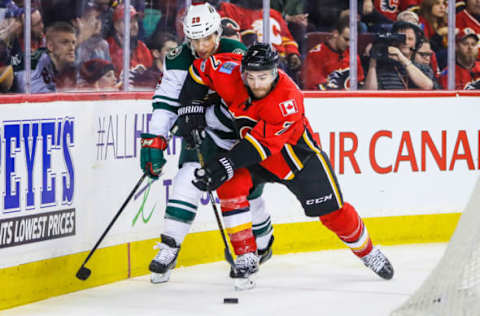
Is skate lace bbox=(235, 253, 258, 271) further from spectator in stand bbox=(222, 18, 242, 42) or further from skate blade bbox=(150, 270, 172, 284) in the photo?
spectator in stand bbox=(222, 18, 242, 42)

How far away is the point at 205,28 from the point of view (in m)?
4.40

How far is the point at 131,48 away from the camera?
5320mm

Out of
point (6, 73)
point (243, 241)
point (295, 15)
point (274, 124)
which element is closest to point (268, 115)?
point (274, 124)

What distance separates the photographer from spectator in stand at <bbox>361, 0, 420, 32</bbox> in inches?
241

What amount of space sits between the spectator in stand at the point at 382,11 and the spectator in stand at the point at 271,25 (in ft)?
1.56

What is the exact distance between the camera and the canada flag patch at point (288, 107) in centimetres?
420

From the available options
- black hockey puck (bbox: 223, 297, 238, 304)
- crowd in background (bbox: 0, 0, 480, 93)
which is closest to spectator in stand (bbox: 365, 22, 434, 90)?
crowd in background (bbox: 0, 0, 480, 93)

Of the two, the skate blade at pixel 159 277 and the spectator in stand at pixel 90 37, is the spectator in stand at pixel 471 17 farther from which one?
the skate blade at pixel 159 277

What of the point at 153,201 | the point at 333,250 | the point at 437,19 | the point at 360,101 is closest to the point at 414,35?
the point at 437,19

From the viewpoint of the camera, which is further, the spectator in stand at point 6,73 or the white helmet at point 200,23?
the spectator in stand at point 6,73

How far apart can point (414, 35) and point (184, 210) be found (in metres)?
2.43

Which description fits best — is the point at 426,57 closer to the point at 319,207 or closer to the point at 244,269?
the point at 319,207

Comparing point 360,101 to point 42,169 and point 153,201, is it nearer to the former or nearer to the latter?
point 153,201

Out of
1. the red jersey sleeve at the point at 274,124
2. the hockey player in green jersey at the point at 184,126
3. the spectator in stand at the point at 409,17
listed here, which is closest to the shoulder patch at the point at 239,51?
the hockey player in green jersey at the point at 184,126
